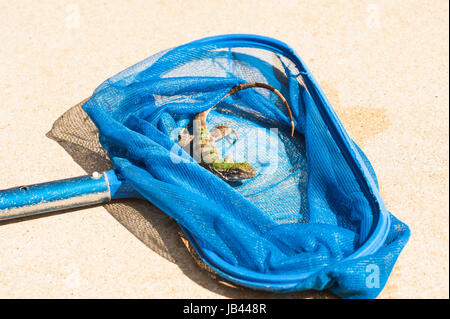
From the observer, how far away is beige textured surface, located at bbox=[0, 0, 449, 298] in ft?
11.1

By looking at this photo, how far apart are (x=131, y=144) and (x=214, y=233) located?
0.77 m

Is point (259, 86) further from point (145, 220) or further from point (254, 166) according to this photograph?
point (145, 220)

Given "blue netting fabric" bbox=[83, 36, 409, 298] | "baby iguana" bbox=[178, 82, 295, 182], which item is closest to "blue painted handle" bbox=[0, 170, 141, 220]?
"blue netting fabric" bbox=[83, 36, 409, 298]

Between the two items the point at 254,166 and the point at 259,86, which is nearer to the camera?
the point at 254,166

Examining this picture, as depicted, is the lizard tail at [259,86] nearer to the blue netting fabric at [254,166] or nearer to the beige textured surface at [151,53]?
the blue netting fabric at [254,166]

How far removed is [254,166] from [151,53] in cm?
163

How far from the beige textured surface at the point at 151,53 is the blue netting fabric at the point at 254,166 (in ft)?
1.09

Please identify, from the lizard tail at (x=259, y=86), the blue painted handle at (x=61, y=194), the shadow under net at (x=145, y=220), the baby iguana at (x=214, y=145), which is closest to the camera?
the shadow under net at (x=145, y=220)

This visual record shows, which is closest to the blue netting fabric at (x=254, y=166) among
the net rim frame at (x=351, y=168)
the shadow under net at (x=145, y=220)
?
the net rim frame at (x=351, y=168)

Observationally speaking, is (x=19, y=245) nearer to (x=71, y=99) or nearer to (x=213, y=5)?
(x=71, y=99)

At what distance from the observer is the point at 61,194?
11.4 ft

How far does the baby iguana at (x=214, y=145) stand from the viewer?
3.72 meters

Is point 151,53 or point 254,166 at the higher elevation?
point 151,53

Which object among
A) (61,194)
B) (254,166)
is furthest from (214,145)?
(61,194)
